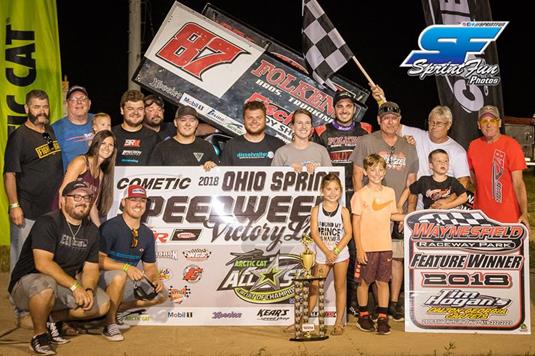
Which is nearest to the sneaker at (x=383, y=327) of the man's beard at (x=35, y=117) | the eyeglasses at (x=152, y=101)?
the eyeglasses at (x=152, y=101)

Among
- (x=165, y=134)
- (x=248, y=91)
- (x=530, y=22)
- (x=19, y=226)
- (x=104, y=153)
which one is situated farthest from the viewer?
(x=530, y=22)

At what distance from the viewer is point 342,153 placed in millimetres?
7973

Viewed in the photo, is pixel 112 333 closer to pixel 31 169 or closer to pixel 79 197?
pixel 79 197

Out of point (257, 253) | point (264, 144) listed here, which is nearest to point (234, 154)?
point (264, 144)

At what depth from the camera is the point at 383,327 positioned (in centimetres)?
705

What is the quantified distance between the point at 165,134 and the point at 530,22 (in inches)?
1035

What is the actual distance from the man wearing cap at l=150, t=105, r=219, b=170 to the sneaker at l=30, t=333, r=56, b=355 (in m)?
2.11

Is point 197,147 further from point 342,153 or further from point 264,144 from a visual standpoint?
point 342,153

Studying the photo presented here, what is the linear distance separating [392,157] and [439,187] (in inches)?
21.5

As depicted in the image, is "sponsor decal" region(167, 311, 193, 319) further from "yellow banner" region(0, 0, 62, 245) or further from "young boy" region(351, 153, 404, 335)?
"yellow banner" region(0, 0, 62, 245)

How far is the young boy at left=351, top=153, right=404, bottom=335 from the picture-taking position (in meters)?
7.21

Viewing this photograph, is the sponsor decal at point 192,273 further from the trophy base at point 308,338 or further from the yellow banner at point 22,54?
the yellow banner at point 22,54

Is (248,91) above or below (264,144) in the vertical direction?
above

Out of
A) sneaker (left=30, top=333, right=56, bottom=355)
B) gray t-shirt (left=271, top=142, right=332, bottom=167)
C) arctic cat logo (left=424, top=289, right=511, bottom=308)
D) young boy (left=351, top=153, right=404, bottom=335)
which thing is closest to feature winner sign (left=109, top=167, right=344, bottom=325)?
gray t-shirt (left=271, top=142, right=332, bottom=167)
